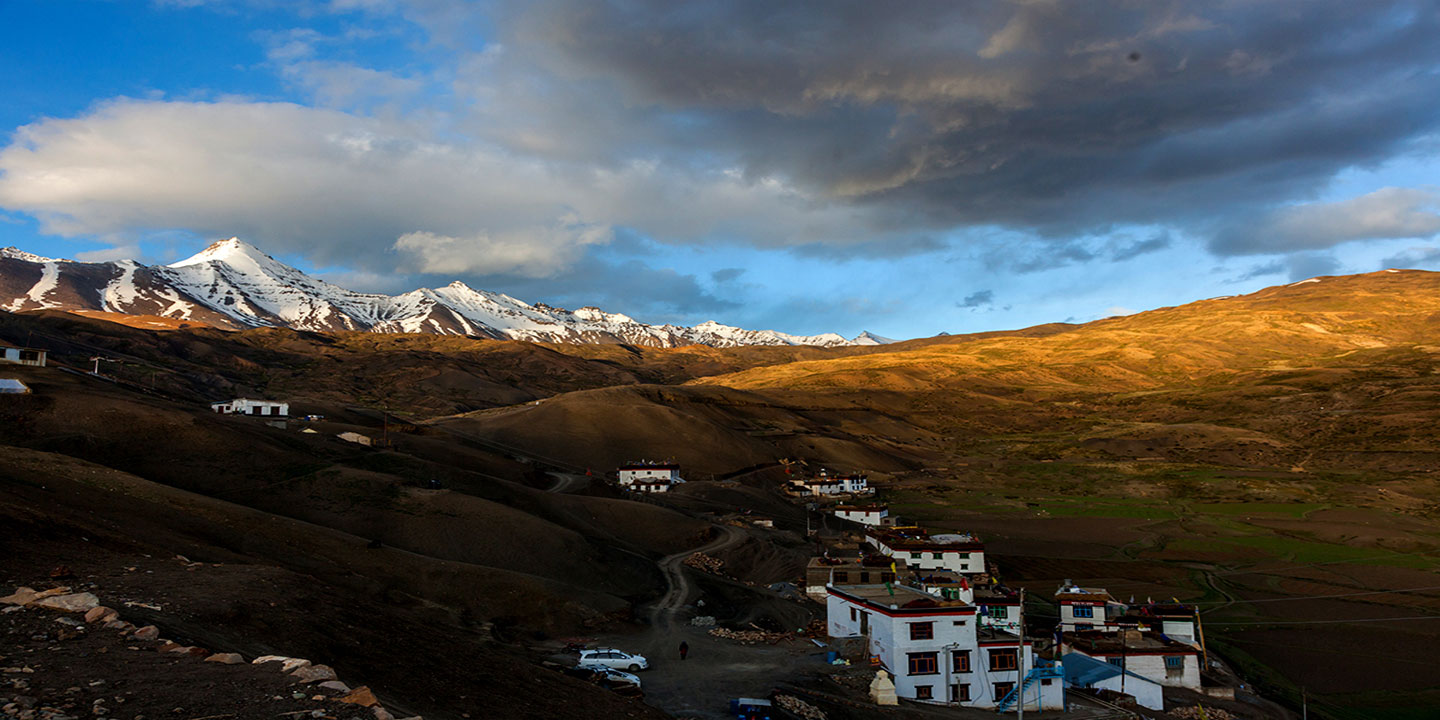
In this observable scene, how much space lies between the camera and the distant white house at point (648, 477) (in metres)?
122

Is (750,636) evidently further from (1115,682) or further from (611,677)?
(1115,682)

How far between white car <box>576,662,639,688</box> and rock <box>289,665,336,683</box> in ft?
68.6

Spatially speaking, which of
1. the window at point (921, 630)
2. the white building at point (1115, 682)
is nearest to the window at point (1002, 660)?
the window at point (921, 630)

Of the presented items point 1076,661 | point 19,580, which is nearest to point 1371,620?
point 1076,661

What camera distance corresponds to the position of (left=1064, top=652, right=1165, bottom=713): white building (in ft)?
164

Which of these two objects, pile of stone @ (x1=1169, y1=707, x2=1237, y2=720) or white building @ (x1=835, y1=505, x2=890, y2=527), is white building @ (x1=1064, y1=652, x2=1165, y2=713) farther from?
white building @ (x1=835, y1=505, x2=890, y2=527)

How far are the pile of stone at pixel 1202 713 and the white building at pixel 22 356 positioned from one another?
109915 millimetres

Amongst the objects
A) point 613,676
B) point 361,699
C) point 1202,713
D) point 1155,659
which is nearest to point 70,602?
point 361,699

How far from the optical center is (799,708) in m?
35.8

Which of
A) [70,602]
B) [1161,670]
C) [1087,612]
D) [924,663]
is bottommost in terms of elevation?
[1161,670]

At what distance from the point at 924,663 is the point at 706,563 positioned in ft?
110

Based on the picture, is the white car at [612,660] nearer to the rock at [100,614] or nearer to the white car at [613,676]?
the white car at [613,676]

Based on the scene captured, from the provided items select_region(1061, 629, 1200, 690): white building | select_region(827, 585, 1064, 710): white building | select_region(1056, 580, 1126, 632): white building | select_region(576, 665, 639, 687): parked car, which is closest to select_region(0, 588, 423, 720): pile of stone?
select_region(576, 665, 639, 687): parked car

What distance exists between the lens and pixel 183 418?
232 ft
